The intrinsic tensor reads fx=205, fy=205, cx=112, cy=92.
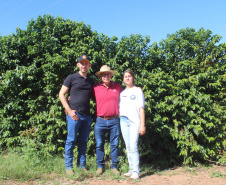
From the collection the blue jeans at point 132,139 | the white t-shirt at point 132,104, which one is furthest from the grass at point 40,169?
the white t-shirt at point 132,104

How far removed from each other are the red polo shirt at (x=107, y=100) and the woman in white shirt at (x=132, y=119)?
0.43 ft

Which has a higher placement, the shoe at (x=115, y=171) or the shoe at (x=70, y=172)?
the shoe at (x=70, y=172)

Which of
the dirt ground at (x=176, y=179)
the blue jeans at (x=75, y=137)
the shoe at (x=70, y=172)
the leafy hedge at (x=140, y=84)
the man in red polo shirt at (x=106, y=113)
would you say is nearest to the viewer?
the dirt ground at (x=176, y=179)

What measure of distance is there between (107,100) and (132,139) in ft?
2.85

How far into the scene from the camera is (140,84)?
193 inches

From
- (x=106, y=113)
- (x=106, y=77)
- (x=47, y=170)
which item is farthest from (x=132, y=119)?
(x=47, y=170)

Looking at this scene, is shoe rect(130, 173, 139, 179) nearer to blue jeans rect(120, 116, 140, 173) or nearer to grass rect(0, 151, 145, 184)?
blue jeans rect(120, 116, 140, 173)

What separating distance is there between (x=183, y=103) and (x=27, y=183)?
3.56 meters

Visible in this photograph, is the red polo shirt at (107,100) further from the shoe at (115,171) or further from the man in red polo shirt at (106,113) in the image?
the shoe at (115,171)

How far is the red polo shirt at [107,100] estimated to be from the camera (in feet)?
13.0

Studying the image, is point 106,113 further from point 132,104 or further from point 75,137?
point 75,137

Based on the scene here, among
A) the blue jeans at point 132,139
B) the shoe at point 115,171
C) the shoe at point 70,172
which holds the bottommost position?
the shoe at point 115,171

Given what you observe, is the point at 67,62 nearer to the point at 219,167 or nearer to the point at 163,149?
the point at 163,149

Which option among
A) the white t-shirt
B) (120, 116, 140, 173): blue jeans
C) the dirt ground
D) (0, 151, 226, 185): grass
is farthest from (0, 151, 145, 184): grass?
the white t-shirt
